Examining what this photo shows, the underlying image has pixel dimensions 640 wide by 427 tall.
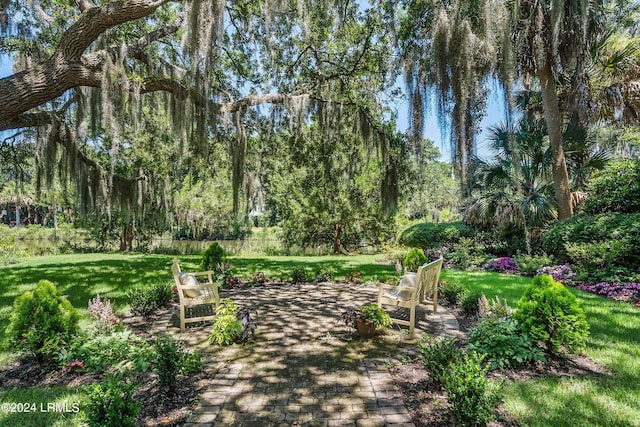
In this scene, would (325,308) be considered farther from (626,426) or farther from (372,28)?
(372,28)

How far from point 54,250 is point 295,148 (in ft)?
42.7

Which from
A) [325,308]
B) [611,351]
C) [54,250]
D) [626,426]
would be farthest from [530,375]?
[54,250]

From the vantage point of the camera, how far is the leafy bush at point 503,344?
257 cm

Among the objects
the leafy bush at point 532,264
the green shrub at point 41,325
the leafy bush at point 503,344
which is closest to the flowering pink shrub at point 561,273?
the leafy bush at point 532,264

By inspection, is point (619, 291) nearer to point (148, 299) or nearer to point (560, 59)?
point (560, 59)

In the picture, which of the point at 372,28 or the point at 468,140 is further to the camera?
the point at 372,28

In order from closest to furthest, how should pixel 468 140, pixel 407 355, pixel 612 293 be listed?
1. pixel 407 355
2. pixel 468 140
3. pixel 612 293

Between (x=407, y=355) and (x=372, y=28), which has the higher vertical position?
(x=372, y=28)

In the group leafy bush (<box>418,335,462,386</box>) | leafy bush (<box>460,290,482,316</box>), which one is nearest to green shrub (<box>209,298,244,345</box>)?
leafy bush (<box>418,335,462,386</box>)

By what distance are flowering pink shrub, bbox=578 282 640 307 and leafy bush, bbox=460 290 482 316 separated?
2.20 m

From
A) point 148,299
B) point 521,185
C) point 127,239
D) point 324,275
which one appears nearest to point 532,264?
point 521,185

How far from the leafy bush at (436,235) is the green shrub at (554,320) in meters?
7.25

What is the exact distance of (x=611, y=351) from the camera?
2807mm

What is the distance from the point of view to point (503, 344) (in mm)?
2707
